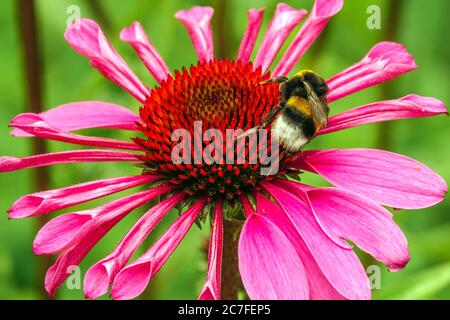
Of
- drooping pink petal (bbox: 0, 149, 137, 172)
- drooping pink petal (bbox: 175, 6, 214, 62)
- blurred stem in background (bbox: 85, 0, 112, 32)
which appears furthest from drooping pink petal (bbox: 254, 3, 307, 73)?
blurred stem in background (bbox: 85, 0, 112, 32)

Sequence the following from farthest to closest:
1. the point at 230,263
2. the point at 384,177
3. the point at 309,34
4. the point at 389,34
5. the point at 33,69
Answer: the point at 389,34
the point at 33,69
the point at 309,34
the point at 230,263
the point at 384,177

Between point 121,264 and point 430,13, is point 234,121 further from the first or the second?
point 430,13

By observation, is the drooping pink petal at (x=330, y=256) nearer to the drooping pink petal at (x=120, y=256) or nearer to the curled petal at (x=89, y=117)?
the drooping pink petal at (x=120, y=256)

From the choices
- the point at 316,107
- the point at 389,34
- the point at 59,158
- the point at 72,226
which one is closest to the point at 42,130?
the point at 59,158

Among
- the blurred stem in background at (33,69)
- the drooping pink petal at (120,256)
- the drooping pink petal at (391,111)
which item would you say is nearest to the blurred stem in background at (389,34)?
the drooping pink petal at (391,111)

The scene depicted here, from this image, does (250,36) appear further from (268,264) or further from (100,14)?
(268,264)

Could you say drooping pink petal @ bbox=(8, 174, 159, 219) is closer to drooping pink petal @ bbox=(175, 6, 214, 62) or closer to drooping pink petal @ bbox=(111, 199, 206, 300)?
drooping pink petal @ bbox=(111, 199, 206, 300)
